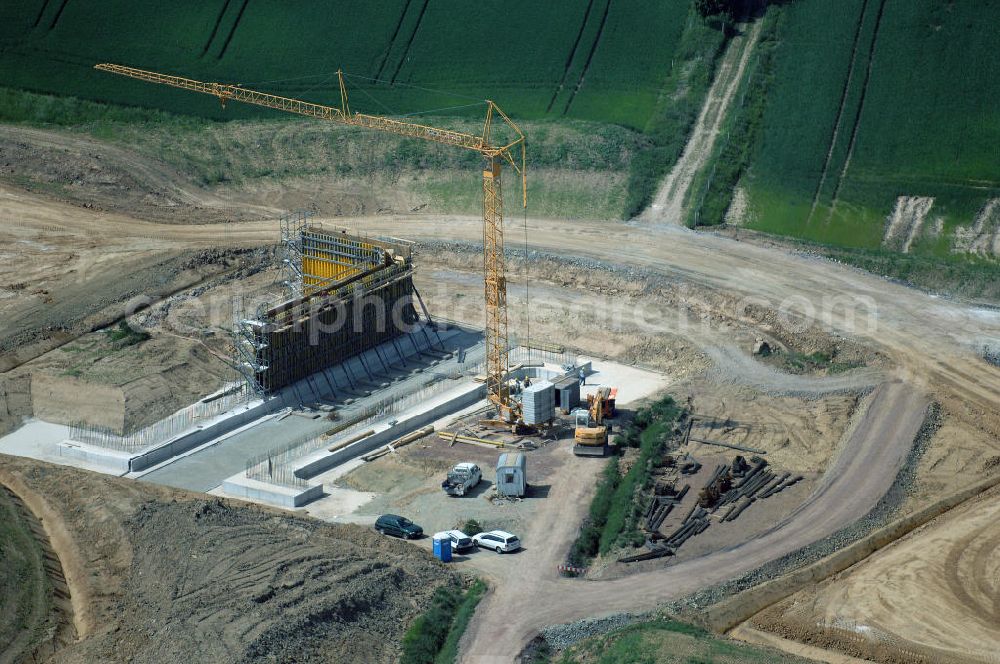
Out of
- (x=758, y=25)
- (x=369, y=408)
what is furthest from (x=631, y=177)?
(x=369, y=408)

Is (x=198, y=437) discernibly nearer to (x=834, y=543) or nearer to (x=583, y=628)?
(x=583, y=628)

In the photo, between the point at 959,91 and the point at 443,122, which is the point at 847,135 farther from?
the point at 443,122

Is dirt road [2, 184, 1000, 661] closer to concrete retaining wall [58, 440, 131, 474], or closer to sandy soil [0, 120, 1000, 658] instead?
sandy soil [0, 120, 1000, 658]

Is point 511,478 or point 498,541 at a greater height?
point 511,478

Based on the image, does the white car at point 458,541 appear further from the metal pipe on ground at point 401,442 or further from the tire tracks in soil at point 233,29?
the tire tracks in soil at point 233,29

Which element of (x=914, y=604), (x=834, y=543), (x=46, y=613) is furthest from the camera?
(x=834, y=543)

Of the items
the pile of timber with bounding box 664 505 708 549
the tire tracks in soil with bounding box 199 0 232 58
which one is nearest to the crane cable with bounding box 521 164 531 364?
the pile of timber with bounding box 664 505 708 549

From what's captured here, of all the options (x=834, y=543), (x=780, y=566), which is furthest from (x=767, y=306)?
(x=780, y=566)
